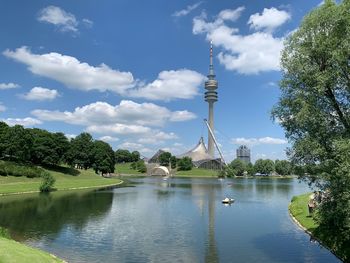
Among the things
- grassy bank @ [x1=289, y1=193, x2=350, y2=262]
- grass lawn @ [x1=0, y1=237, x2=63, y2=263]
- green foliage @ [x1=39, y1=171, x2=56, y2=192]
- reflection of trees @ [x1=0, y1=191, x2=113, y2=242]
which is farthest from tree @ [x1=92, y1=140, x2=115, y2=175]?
grass lawn @ [x1=0, y1=237, x2=63, y2=263]

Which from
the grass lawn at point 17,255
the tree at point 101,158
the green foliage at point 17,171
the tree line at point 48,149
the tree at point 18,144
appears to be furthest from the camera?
the tree at point 101,158

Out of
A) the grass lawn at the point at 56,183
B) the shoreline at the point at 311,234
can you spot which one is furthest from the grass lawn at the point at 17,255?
the grass lawn at the point at 56,183

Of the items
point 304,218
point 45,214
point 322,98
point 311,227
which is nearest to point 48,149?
point 45,214

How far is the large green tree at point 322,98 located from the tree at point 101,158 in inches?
5703

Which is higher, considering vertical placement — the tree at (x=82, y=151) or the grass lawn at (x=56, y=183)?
the tree at (x=82, y=151)

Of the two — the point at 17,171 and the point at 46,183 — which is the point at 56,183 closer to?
the point at 17,171

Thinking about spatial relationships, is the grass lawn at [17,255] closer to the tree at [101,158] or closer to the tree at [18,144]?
the tree at [18,144]

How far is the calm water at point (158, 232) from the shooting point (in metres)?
36.8

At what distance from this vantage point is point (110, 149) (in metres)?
195

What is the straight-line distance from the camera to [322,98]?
105ft

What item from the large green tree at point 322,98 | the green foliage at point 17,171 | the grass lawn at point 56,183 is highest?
the large green tree at point 322,98

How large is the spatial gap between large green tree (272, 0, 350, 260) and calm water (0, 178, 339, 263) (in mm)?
9369

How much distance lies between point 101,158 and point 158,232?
429ft

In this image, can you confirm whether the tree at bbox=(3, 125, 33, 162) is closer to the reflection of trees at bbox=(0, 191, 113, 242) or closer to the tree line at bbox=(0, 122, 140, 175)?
the tree line at bbox=(0, 122, 140, 175)
